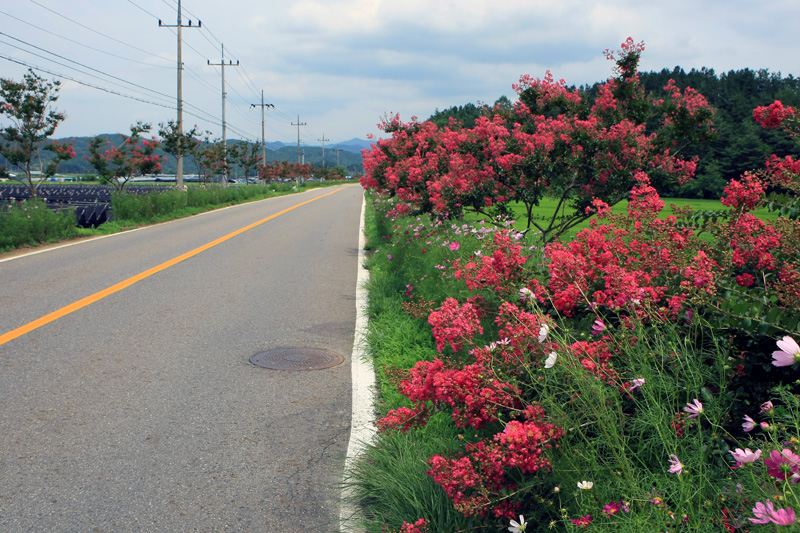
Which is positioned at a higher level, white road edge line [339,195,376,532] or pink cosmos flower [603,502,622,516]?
pink cosmos flower [603,502,622,516]

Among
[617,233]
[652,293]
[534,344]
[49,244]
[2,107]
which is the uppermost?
[2,107]

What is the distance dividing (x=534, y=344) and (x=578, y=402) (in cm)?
37

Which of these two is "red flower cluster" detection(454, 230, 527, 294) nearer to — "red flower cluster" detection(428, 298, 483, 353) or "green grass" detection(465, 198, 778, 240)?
"red flower cluster" detection(428, 298, 483, 353)

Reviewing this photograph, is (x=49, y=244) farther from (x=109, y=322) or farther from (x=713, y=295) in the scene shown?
(x=713, y=295)

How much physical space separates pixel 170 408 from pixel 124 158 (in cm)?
2572

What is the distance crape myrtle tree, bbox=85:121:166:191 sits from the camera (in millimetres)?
26484

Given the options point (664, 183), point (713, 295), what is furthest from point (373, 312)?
point (713, 295)

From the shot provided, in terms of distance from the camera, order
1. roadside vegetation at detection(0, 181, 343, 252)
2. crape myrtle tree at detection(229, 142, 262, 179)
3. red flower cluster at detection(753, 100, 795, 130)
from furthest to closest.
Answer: crape myrtle tree at detection(229, 142, 262, 179) → roadside vegetation at detection(0, 181, 343, 252) → red flower cluster at detection(753, 100, 795, 130)

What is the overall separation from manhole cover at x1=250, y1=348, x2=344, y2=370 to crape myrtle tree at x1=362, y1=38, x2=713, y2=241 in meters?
3.03

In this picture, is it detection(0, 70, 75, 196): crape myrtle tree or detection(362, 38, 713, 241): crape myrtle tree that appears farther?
detection(0, 70, 75, 196): crape myrtle tree

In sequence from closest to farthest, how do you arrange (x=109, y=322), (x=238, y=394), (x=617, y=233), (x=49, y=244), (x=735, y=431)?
(x=735, y=431) < (x=617, y=233) < (x=238, y=394) < (x=109, y=322) < (x=49, y=244)

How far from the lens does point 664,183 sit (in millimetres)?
7637

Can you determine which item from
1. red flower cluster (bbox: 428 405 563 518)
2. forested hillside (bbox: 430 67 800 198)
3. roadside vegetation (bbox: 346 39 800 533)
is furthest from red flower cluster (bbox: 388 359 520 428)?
forested hillside (bbox: 430 67 800 198)

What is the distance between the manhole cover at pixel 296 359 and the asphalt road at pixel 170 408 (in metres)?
0.12
